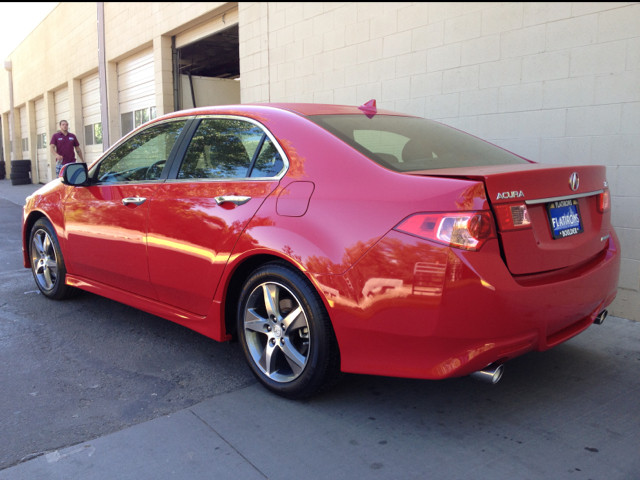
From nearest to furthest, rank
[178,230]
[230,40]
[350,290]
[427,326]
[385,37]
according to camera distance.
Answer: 1. [427,326]
2. [350,290]
3. [178,230]
4. [385,37]
5. [230,40]

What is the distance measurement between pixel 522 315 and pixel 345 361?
0.84 m

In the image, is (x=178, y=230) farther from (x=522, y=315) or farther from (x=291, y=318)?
(x=522, y=315)

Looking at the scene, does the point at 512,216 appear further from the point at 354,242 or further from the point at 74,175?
the point at 74,175

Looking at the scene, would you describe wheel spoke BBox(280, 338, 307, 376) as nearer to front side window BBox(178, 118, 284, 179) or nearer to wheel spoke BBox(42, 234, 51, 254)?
front side window BBox(178, 118, 284, 179)

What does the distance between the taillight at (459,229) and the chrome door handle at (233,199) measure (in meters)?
1.10

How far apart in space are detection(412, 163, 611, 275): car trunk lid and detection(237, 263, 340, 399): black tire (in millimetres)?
878

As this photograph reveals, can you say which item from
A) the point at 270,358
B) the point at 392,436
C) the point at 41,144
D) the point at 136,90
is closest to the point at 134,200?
the point at 270,358

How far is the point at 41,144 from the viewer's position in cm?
2578

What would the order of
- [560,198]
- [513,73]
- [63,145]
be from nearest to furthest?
[560,198] → [513,73] → [63,145]

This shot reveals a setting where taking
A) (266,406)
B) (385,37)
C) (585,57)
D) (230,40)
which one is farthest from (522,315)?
(230,40)

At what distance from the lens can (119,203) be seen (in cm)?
401

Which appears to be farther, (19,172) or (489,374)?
(19,172)

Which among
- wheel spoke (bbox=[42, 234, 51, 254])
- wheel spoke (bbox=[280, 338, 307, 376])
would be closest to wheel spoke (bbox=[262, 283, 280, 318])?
wheel spoke (bbox=[280, 338, 307, 376])

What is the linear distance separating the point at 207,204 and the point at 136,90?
40.3 ft
